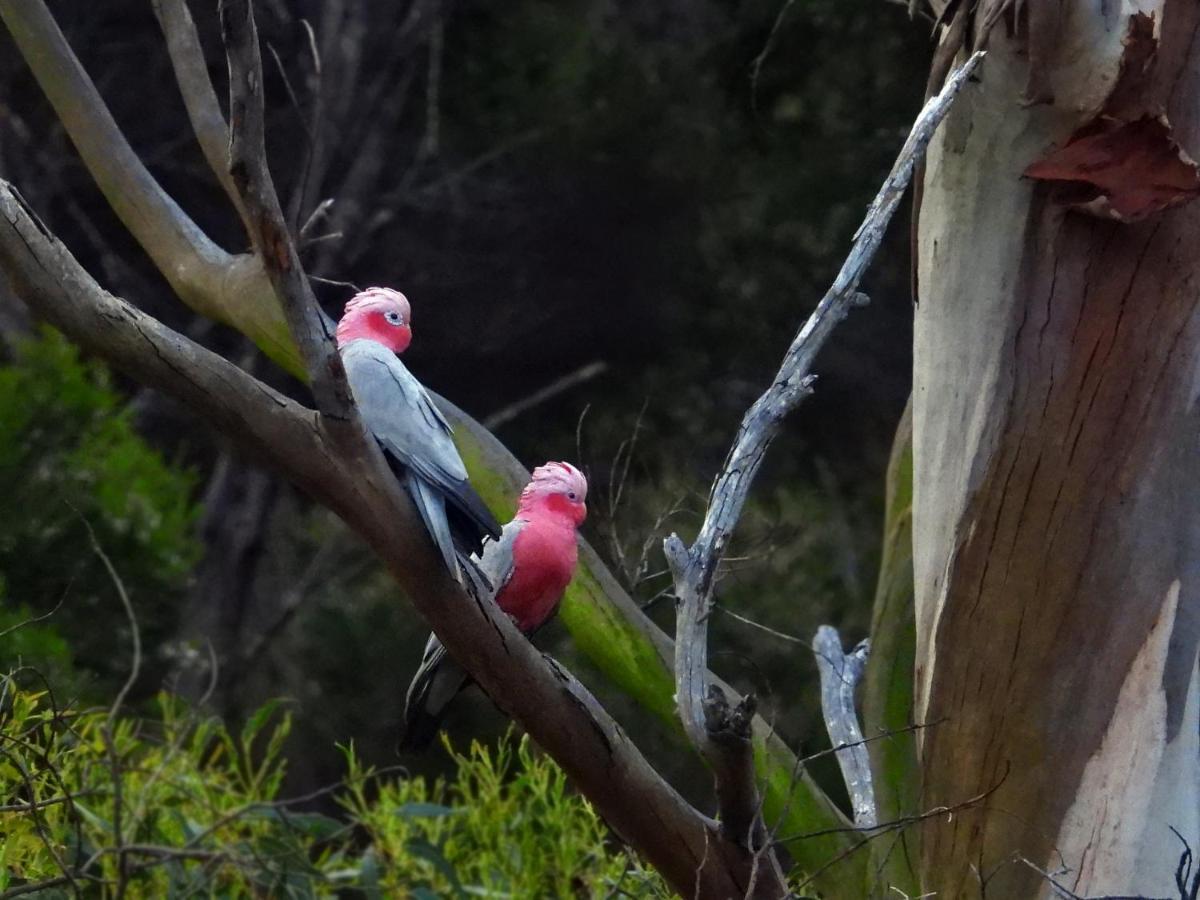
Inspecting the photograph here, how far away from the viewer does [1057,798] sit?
5.32 feet

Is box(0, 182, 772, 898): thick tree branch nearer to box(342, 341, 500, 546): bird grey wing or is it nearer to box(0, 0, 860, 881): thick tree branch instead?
box(342, 341, 500, 546): bird grey wing

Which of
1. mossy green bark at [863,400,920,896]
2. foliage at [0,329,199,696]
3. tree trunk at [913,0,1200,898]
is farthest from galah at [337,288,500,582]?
foliage at [0,329,199,696]

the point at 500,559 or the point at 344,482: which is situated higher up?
the point at 344,482

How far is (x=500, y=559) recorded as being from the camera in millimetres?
1648

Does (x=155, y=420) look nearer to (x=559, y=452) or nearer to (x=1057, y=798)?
(x=559, y=452)

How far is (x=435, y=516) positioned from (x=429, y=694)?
41 centimetres

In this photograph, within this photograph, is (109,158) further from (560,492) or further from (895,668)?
(895,668)

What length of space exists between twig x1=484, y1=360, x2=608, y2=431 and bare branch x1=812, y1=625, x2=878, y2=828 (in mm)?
1772

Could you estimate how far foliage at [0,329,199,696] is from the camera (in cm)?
270

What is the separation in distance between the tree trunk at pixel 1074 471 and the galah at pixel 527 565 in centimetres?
41

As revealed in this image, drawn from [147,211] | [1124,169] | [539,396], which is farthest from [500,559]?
[539,396]

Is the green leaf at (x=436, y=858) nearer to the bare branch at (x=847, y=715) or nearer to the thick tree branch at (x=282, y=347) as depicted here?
the thick tree branch at (x=282, y=347)

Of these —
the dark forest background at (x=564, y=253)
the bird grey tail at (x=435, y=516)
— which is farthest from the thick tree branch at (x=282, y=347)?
the dark forest background at (x=564, y=253)

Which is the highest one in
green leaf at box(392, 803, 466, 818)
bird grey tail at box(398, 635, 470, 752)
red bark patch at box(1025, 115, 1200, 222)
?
red bark patch at box(1025, 115, 1200, 222)
